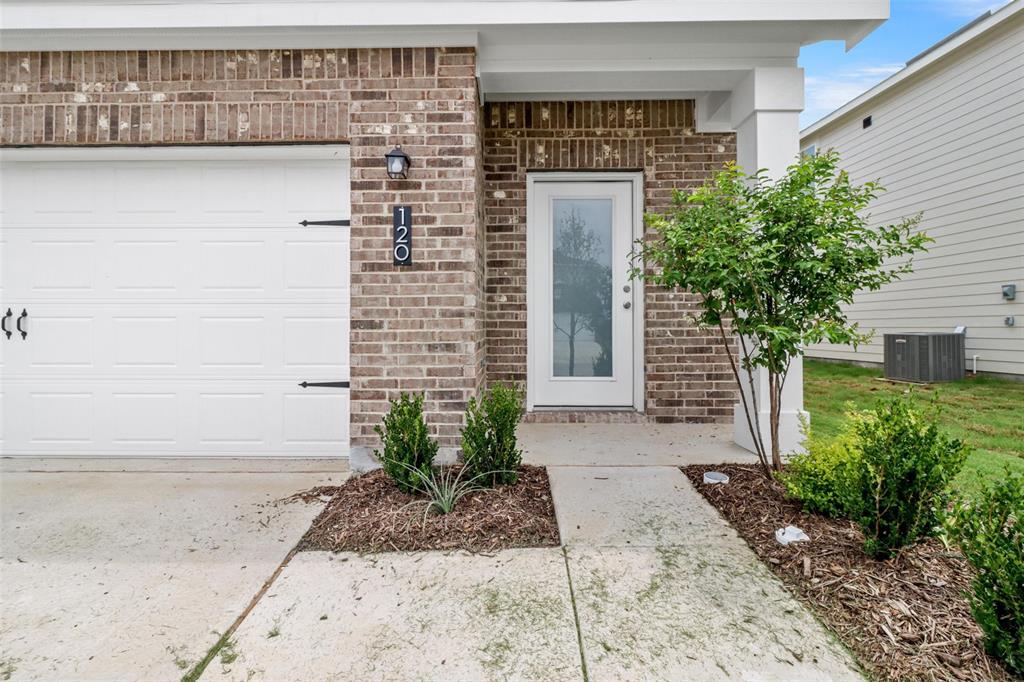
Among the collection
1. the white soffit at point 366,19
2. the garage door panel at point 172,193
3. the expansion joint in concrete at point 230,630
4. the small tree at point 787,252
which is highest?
the white soffit at point 366,19

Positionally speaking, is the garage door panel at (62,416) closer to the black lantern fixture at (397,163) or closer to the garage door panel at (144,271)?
the garage door panel at (144,271)

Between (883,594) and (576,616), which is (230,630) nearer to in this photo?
(576,616)

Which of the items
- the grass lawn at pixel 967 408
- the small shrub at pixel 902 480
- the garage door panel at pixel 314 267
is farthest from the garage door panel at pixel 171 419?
the grass lawn at pixel 967 408

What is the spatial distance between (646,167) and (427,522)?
11.7ft

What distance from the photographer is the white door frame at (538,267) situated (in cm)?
469

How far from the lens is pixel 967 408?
5.44 meters

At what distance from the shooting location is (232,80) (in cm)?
345

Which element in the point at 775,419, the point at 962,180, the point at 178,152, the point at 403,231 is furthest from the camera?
the point at 962,180

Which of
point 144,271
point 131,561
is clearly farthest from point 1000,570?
point 144,271

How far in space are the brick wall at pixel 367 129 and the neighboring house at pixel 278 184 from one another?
1 centimetres

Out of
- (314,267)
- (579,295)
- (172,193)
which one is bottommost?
(579,295)

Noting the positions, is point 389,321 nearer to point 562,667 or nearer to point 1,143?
point 562,667

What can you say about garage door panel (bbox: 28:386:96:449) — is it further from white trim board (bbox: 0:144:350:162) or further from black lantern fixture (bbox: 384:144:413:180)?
black lantern fixture (bbox: 384:144:413:180)

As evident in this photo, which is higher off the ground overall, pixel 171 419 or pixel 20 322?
pixel 20 322
